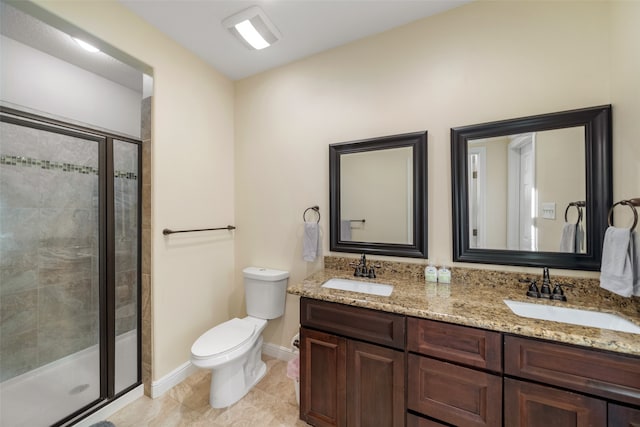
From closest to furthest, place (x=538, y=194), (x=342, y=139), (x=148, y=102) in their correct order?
(x=538, y=194)
(x=148, y=102)
(x=342, y=139)

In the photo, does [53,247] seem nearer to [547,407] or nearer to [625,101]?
[547,407]

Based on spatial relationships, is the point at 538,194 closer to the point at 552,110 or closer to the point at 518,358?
the point at 552,110

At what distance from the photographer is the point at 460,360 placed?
1088mm

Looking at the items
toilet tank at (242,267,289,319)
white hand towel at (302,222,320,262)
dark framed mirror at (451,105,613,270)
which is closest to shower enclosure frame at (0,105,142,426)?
toilet tank at (242,267,289,319)

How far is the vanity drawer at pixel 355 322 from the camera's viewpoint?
1.21m

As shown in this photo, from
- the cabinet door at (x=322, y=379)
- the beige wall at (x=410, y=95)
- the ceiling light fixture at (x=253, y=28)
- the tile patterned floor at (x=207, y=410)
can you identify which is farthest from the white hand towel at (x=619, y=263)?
the ceiling light fixture at (x=253, y=28)

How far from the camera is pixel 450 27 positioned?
162cm

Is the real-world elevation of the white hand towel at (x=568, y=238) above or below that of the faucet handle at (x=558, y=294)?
above

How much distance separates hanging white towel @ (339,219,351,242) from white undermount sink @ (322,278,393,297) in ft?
1.14

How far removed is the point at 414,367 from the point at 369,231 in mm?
909

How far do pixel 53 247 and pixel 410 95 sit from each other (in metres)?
2.96

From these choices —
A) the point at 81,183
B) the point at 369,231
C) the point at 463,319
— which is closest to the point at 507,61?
the point at 369,231

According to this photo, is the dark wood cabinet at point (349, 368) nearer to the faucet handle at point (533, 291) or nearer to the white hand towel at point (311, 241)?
the white hand towel at point (311, 241)

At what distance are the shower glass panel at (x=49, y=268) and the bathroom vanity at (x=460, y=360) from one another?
1.72m
